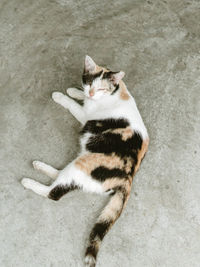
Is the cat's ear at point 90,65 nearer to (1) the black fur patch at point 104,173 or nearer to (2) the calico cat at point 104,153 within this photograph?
(2) the calico cat at point 104,153

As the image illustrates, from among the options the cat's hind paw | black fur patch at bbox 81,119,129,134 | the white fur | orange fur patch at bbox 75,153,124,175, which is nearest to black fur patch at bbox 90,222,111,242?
the cat's hind paw

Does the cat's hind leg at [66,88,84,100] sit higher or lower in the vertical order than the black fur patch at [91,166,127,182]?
higher

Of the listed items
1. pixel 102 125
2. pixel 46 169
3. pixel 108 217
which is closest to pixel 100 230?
pixel 108 217

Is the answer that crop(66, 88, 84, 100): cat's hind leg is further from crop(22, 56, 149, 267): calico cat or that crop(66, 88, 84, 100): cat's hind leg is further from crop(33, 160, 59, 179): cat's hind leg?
crop(33, 160, 59, 179): cat's hind leg

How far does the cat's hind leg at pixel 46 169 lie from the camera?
2240mm

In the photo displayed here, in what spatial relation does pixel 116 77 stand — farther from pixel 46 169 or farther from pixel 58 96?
pixel 46 169

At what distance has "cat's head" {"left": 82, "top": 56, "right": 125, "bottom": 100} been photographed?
7.11 feet

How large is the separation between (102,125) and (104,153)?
25 centimetres

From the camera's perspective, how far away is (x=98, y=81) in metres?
2.18

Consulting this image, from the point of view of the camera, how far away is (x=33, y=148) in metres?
2.36

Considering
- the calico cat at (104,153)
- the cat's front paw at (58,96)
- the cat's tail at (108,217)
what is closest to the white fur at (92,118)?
the calico cat at (104,153)

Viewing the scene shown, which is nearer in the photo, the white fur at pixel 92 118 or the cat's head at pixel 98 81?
the white fur at pixel 92 118

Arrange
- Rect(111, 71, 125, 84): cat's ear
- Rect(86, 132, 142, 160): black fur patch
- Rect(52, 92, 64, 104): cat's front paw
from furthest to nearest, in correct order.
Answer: Rect(52, 92, 64, 104): cat's front paw → Rect(111, 71, 125, 84): cat's ear → Rect(86, 132, 142, 160): black fur patch

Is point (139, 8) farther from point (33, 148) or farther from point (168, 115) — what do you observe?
point (33, 148)
